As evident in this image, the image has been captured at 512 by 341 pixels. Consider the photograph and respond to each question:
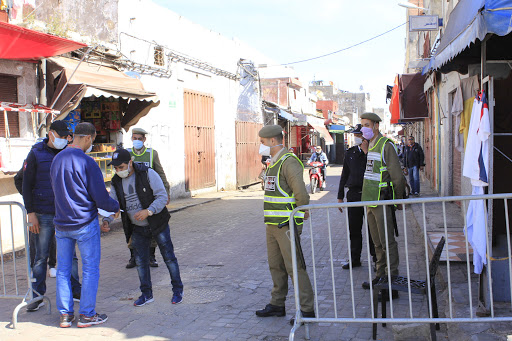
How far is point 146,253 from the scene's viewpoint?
5605mm

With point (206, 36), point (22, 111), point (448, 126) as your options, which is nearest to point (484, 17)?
point (22, 111)

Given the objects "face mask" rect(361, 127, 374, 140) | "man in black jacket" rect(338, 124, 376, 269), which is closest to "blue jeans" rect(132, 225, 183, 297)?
"man in black jacket" rect(338, 124, 376, 269)

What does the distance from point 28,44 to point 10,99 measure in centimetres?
157

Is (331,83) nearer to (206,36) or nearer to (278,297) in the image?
(206,36)

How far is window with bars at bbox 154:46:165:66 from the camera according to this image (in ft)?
47.1

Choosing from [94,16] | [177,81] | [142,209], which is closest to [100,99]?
[94,16]

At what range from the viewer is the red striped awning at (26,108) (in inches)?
320

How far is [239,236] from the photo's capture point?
9766 millimetres

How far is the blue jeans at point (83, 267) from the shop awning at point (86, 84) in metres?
4.90

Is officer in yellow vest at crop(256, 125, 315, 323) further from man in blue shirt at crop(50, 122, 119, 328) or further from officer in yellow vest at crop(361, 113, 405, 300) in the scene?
man in blue shirt at crop(50, 122, 119, 328)

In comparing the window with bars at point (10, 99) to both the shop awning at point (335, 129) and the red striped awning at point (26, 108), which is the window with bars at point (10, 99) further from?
the shop awning at point (335, 129)

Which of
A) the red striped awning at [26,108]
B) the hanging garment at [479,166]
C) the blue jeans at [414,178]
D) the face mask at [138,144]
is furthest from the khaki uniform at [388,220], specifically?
the blue jeans at [414,178]

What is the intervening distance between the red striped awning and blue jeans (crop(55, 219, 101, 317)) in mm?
4200

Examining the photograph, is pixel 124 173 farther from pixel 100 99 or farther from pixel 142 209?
pixel 100 99
